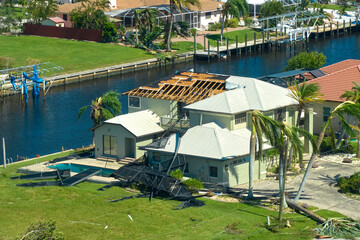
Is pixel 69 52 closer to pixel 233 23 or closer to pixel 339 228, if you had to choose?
pixel 233 23

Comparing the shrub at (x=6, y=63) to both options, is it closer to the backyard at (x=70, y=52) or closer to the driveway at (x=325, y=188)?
the backyard at (x=70, y=52)

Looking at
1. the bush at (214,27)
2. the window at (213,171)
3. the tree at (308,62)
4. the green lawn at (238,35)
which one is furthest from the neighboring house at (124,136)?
the bush at (214,27)

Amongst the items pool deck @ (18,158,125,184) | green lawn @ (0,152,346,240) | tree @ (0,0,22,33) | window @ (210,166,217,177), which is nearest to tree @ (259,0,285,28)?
tree @ (0,0,22,33)

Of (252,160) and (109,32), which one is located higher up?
(109,32)

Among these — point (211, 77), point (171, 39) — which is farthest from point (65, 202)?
point (171, 39)

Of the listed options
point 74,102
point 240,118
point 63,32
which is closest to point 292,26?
point 63,32

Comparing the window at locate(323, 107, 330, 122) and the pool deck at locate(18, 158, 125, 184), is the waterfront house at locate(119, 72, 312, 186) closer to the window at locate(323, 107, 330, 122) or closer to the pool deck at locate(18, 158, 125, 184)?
the pool deck at locate(18, 158, 125, 184)

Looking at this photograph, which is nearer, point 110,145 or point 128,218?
point 128,218
